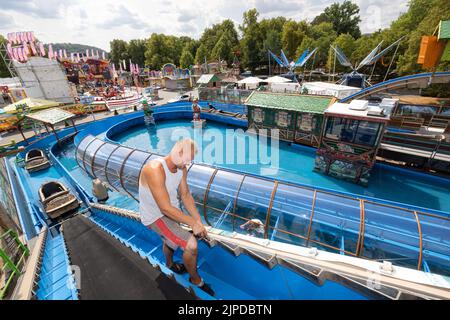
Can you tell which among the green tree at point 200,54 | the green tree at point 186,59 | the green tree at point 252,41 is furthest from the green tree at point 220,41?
the green tree at point 252,41

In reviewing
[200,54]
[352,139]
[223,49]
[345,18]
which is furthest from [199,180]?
[345,18]

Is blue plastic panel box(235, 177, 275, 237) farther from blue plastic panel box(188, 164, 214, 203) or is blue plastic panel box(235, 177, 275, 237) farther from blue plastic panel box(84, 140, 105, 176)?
blue plastic panel box(84, 140, 105, 176)

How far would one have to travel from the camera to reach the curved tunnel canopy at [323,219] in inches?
235

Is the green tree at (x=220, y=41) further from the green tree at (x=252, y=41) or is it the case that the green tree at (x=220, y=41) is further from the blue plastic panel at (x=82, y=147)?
the blue plastic panel at (x=82, y=147)

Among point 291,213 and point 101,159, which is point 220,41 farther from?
point 291,213

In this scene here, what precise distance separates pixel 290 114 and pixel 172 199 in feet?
54.0

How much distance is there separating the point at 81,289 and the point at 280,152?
1645 centimetres

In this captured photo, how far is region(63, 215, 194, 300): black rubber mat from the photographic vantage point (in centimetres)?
329

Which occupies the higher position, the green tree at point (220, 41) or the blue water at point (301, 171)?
the green tree at point (220, 41)

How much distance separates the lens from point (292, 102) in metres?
17.9

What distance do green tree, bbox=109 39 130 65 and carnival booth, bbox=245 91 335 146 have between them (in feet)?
289

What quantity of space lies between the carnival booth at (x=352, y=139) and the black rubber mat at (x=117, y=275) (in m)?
12.8

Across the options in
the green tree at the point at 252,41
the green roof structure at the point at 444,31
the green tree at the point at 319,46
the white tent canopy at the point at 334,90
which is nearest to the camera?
the green roof structure at the point at 444,31

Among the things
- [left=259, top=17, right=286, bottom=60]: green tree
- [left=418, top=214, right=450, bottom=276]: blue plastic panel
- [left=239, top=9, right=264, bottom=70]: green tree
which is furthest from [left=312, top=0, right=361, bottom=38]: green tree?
[left=418, top=214, right=450, bottom=276]: blue plastic panel
